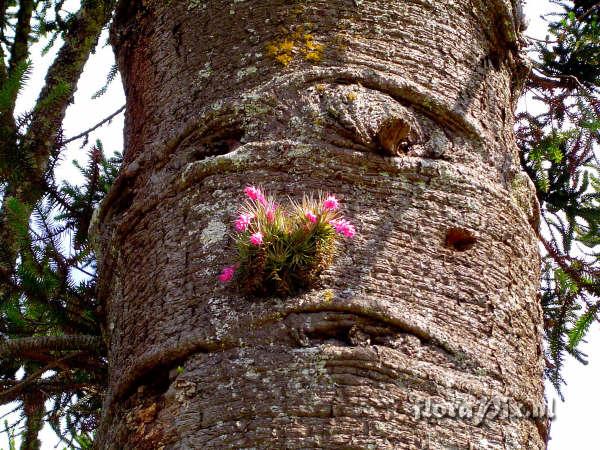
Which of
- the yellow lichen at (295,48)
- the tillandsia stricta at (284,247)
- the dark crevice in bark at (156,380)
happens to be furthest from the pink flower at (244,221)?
the yellow lichen at (295,48)

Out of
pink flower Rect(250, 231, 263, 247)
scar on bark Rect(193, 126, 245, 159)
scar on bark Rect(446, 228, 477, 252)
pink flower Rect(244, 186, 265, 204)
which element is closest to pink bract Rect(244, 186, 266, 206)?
pink flower Rect(244, 186, 265, 204)

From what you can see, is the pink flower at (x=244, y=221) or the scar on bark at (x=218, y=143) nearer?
the pink flower at (x=244, y=221)

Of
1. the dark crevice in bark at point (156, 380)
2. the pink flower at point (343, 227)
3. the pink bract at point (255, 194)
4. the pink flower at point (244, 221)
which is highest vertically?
the pink bract at point (255, 194)

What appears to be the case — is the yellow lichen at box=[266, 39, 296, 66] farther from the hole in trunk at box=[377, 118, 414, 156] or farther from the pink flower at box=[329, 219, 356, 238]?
the pink flower at box=[329, 219, 356, 238]

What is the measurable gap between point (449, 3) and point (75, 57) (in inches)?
102

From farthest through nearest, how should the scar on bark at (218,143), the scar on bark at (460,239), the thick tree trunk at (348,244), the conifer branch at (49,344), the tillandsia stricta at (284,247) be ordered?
Result: the conifer branch at (49,344) < the scar on bark at (218,143) < the scar on bark at (460,239) < the tillandsia stricta at (284,247) < the thick tree trunk at (348,244)

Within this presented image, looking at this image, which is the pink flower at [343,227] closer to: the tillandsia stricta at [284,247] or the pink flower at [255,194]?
the tillandsia stricta at [284,247]

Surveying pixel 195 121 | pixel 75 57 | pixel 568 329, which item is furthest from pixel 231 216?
pixel 75 57

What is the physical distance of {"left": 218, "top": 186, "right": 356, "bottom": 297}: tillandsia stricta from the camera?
1935mm

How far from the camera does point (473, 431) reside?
1797mm

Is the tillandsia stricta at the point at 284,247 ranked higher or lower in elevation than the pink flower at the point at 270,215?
lower

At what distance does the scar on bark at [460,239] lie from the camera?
212cm

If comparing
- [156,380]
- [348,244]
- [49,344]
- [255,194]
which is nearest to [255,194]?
[255,194]

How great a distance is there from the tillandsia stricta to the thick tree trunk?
0.14ft
